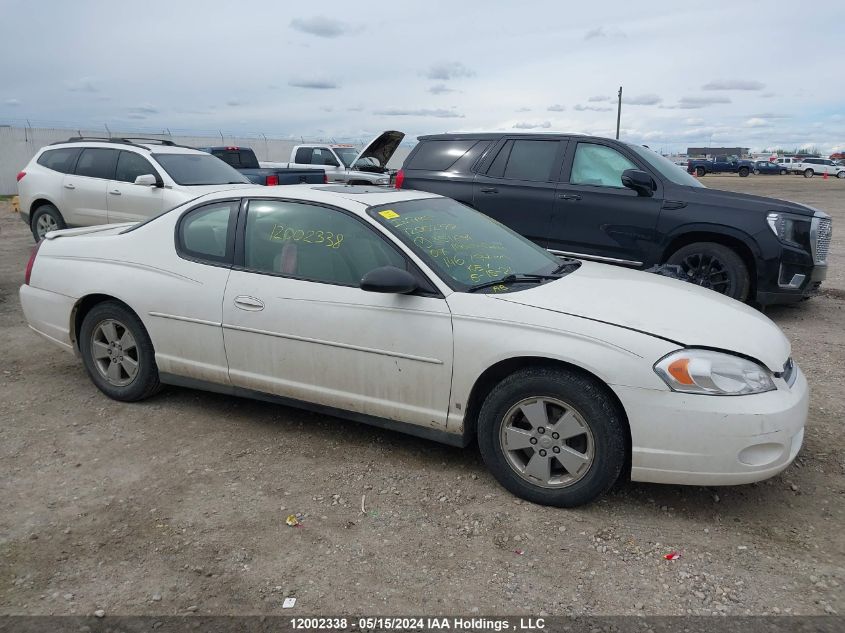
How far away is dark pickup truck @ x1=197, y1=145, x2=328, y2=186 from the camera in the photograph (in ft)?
A: 38.7

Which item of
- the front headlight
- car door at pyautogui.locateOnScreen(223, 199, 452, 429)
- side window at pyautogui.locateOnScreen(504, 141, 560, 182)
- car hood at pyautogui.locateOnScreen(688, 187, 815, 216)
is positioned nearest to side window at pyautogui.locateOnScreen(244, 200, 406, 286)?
car door at pyautogui.locateOnScreen(223, 199, 452, 429)

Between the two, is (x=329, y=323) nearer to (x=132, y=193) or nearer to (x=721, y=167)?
(x=132, y=193)

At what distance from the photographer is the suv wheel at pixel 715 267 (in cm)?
682

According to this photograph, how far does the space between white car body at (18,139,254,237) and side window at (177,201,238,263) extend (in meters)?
4.99

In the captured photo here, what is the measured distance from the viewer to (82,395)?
4883 millimetres

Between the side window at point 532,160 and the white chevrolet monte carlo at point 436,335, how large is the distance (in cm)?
324

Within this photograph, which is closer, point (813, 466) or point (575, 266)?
point (813, 466)

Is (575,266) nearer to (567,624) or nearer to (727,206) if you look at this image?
(567,624)

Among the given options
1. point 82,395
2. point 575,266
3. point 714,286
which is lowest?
point 82,395

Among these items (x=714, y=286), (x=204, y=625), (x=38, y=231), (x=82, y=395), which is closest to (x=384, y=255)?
(x=204, y=625)

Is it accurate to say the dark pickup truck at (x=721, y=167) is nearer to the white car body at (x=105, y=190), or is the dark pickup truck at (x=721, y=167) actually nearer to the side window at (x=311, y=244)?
the white car body at (x=105, y=190)

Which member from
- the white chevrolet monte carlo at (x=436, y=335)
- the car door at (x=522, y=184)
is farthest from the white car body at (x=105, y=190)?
the white chevrolet monte carlo at (x=436, y=335)

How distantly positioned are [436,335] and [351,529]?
1.03 metres

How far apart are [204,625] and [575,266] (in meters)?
2.93
